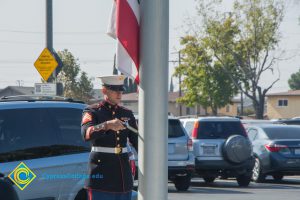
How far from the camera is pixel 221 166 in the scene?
19.2 metres

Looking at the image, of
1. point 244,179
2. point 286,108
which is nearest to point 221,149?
point 244,179

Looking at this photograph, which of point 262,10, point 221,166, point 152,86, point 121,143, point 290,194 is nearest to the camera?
point 152,86

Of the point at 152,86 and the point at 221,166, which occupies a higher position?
the point at 152,86

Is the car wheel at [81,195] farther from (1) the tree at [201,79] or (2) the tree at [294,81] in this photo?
(2) the tree at [294,81]

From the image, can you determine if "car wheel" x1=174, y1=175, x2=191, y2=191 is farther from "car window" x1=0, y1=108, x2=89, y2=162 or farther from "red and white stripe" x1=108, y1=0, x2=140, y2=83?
"red and white stripe" x1=108, y1=0, x2=140, y2=83

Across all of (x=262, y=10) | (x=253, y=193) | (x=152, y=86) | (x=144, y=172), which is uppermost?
(x=262, y=10)

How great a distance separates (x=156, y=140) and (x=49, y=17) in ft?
57.9

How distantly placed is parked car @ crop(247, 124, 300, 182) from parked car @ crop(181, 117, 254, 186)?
97 cm

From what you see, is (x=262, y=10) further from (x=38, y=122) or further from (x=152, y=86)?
(x=152, y=86)

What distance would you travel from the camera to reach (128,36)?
4449mm

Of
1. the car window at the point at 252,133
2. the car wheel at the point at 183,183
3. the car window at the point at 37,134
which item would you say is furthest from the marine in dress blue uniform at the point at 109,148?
the car window at the point at 252,133

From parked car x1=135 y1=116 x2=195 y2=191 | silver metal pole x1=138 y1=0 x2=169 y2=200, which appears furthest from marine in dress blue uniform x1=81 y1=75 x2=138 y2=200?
parked car x1=135 y1=116 x2=195 y2=191

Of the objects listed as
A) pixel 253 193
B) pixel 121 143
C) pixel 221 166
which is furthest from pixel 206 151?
pixel 121 143

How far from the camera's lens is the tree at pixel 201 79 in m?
67.8
